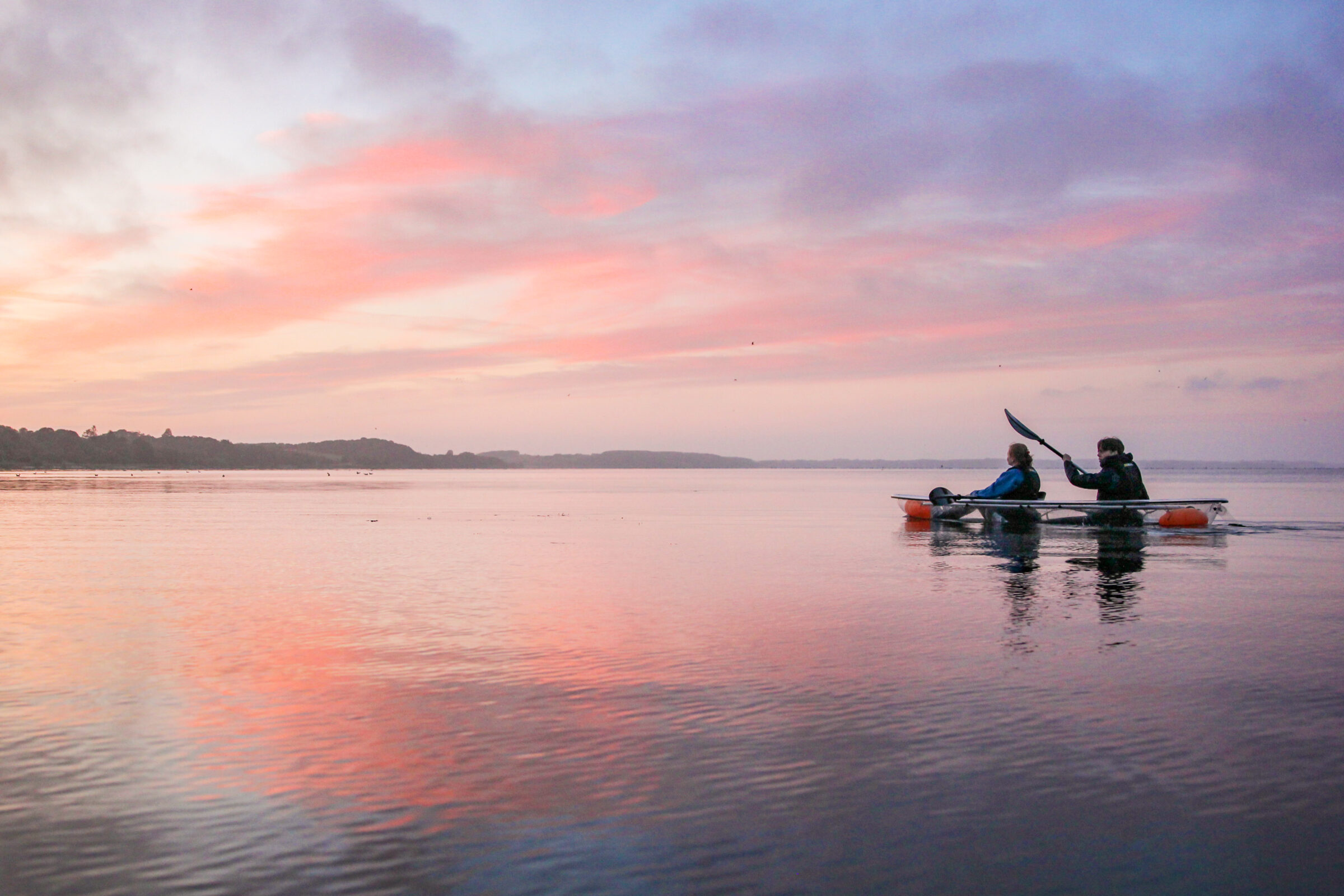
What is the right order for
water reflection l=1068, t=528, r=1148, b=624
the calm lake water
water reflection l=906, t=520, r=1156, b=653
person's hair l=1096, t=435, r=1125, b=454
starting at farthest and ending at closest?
person's hair l=1096, t=435, r=1125, b=454, water reflection l=1068, t=528, r=1148, b=624, water reflection l=906, t=520, r=1156, b=653, the calm lake water

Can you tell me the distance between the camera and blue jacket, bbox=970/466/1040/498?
37.1 meters

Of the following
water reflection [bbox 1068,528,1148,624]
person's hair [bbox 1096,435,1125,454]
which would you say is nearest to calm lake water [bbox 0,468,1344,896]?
water reflection [bbox 1068,528,1148,624]

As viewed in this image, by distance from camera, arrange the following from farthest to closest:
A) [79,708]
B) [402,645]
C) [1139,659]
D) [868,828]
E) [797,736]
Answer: [402,645]
[1139,659]
[79,708]
[797,736]
[868,828]

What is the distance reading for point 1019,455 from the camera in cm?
3638

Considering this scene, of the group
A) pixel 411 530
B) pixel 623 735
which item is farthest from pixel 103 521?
pixel 623 735

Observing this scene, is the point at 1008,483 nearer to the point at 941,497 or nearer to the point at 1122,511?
the point at 1122,511

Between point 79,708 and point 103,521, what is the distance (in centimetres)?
3741

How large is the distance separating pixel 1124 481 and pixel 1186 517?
291cm

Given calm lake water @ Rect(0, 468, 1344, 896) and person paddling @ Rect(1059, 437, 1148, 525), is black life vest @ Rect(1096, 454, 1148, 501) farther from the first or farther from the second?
calm lake water @ Rect(0, 468, 1344, 896)

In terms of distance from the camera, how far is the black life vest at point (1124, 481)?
1415 inches

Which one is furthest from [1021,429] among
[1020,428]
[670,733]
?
[670,733]

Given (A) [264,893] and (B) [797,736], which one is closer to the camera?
(A) [264,893]

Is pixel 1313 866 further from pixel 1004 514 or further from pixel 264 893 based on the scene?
pixel 1004 514

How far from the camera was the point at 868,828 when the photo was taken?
7.51 metres
